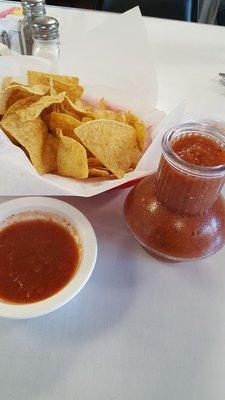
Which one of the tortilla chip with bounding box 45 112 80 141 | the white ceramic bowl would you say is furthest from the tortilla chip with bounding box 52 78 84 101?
the white ceramic bowl

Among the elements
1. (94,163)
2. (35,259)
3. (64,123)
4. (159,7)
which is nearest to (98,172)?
(94,163)

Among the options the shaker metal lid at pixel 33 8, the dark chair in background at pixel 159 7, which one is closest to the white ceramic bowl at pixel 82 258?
the shaker metal lid at pixel 33 8

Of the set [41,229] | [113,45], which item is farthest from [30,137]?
[113,45]

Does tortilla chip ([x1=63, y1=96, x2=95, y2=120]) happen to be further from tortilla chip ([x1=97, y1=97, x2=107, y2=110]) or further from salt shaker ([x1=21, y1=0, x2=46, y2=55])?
salt shaker ([x1=21, y1=0, x2=46, y2=55])

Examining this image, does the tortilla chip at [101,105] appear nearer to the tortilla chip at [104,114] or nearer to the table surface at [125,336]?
the tortilla chip at [104,114]

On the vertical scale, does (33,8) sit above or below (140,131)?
above

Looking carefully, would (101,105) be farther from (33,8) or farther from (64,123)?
(33,8)
